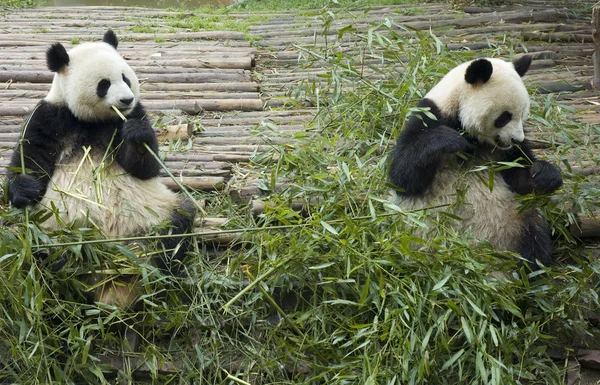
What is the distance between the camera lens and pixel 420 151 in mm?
4734

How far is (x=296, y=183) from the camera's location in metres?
5.22

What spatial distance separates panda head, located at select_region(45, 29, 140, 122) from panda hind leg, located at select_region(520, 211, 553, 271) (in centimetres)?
258

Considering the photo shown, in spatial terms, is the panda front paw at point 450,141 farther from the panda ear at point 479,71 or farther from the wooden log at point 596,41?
the wooden log at point 596,41

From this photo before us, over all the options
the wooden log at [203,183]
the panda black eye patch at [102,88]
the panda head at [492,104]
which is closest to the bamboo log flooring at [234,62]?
the wooden log at [203,183]

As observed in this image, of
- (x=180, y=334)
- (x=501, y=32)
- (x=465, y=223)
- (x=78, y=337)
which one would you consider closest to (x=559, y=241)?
(x=465, y=223)

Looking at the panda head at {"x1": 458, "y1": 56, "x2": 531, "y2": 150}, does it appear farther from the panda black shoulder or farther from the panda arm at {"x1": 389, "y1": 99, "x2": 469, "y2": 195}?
the panda black shoulder

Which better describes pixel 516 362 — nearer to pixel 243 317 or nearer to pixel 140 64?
pixel 243 317

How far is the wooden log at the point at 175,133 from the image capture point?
20.4 ft

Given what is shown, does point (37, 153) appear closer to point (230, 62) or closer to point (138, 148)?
point (138, 148)

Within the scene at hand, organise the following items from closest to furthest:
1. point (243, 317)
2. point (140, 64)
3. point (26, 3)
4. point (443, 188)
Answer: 1. point (243, 317)
2. point (443, 188)
3. point (140, 64)
4. point (26, 3)

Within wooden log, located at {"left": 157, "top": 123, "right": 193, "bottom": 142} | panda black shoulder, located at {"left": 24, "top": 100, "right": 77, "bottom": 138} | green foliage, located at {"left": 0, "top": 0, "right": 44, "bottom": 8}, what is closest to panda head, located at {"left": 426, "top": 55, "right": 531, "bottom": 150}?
wooden log, located at {"left": 157, "top": 123, "right": 193, "bottom": 142}

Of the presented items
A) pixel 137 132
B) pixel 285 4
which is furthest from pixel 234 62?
pixel 285 4

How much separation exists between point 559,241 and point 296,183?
173 centimetres

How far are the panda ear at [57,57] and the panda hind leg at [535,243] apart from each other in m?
3.05
